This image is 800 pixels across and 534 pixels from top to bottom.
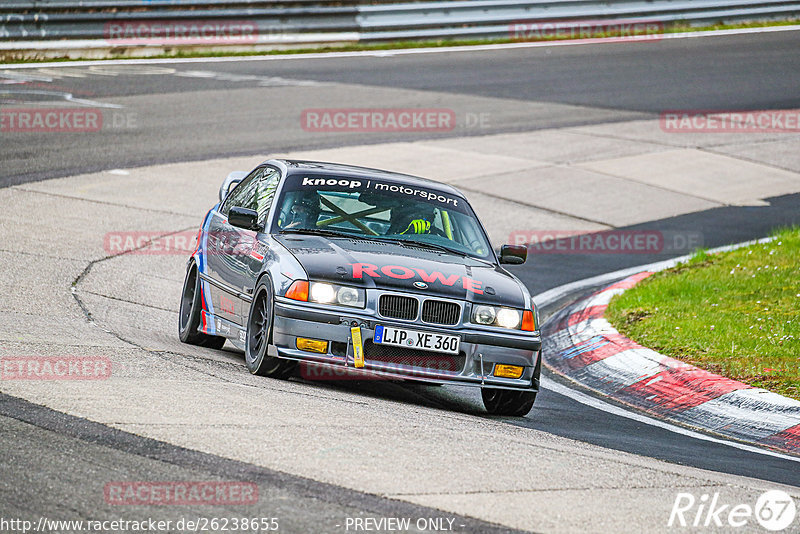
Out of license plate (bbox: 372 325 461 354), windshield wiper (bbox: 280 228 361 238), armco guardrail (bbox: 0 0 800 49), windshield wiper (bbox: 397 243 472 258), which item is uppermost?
armco guardrail (bbox: 0 0 800 49)

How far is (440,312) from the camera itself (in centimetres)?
767

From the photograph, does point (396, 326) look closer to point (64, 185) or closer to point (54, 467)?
point (54, 467)

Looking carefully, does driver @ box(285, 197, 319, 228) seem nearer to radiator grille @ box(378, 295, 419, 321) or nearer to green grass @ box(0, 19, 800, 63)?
radiator grille @ box(378, 295, 419, 321)

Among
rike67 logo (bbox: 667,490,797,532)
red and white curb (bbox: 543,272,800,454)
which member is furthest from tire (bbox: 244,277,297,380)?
rike67 logo (bbox: 667,490,797,532)

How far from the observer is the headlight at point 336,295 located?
7.59 m

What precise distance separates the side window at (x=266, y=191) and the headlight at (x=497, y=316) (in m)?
1.91

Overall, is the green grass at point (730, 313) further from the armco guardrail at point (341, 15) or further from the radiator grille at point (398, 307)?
the armco guardrail at point (341, 15)

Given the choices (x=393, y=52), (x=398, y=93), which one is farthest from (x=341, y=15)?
(x=398, y=93)

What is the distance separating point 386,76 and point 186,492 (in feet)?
66.2

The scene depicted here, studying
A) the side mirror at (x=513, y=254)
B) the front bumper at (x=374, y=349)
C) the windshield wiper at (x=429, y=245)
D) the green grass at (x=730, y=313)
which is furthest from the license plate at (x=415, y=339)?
the green grass at (x=730, y=313)

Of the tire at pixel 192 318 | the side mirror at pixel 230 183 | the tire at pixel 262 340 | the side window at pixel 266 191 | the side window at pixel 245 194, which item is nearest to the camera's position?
the tire at pixel 262 340

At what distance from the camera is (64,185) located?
1534cm

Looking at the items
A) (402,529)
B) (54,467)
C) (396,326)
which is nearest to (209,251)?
(396,326)

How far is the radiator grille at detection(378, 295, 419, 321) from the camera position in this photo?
7586 mm
